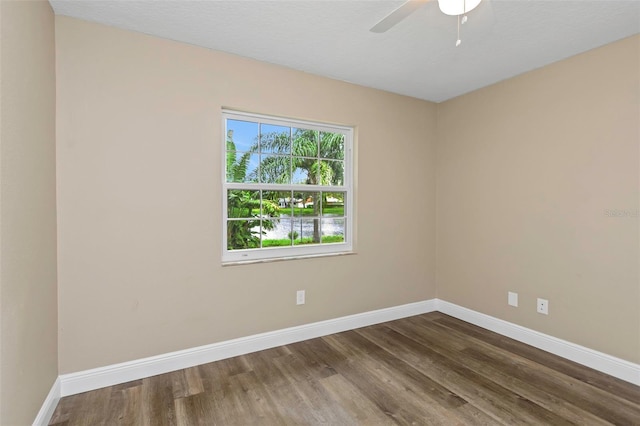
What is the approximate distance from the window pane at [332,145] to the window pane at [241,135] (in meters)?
0.68

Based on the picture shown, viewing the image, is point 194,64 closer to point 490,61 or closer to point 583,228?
point 490,61

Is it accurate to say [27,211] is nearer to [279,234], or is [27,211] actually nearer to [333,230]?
[279,234]

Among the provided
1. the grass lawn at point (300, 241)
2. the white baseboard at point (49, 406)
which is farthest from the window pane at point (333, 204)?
the white baseboard at point (49, 406)

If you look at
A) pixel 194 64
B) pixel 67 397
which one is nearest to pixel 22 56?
pixel 194 64

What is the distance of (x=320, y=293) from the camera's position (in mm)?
2949

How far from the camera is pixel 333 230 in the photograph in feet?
10.3

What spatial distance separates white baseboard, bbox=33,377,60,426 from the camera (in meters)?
1.66

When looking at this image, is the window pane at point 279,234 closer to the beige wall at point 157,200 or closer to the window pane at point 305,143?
the beige wall at point 157,200

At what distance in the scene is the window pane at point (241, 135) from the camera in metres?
2.62

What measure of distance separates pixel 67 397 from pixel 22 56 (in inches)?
78.9

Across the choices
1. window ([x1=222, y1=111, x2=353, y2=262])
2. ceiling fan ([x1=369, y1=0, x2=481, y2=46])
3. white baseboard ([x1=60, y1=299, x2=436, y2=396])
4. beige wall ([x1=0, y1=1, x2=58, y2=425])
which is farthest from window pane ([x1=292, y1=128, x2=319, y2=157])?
beige wall ([x1=0, y1=1, x2=58, y2=425])

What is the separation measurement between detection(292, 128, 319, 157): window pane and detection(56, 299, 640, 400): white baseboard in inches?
63.6

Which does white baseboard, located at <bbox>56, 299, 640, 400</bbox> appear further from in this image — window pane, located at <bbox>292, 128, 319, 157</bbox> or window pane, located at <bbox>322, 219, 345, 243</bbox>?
window pane, located at <bbox>292, 128, 319, 157</bbox>

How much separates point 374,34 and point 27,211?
2282 millimetres
